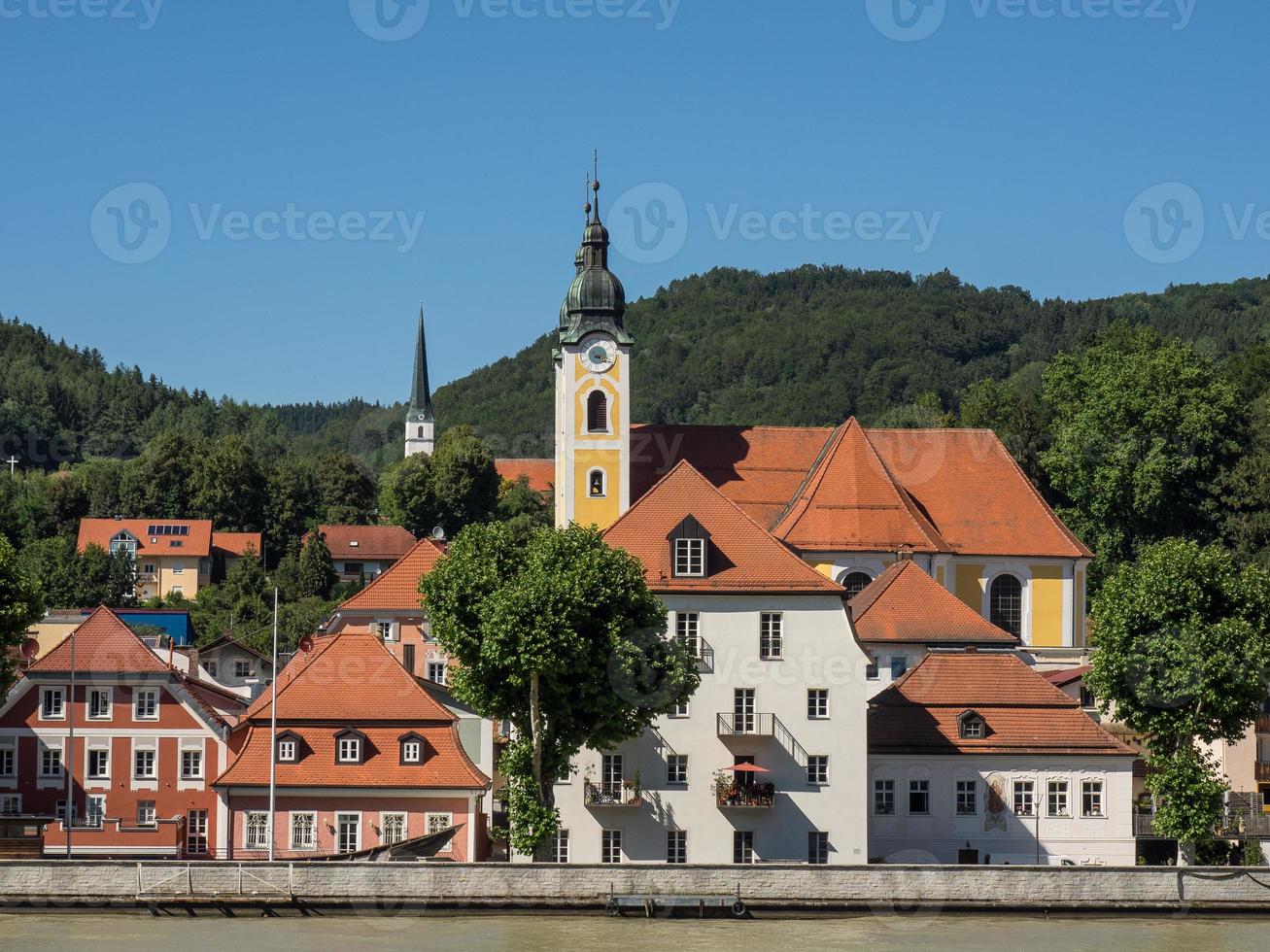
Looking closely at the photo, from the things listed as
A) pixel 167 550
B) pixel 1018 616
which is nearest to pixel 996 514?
pixel 1018 616

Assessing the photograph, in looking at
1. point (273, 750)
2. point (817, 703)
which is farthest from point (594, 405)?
point (273, 750)

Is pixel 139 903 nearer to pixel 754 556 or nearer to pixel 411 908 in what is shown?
pixel 411 908

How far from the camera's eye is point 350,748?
51.3m

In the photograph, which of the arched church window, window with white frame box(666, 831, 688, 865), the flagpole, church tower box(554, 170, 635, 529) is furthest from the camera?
church tower box(554, 170, 635, 529)

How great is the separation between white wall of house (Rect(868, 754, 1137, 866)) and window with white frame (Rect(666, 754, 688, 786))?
513 centimetres

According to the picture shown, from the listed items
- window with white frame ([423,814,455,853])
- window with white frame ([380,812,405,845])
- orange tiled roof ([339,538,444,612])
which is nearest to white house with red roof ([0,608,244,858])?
window with white frame ([380,812,405,845])

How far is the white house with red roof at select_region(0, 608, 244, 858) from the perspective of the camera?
5369cm

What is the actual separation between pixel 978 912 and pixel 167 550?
296 ft

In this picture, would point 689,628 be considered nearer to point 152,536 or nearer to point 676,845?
point 676,845

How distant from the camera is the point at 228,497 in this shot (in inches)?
5359

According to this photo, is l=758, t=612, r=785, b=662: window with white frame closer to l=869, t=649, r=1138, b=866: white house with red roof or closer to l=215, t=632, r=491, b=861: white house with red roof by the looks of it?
l=869, t=649, r=1138, b=866: white house with red roof

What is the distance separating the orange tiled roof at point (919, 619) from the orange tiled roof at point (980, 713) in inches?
333

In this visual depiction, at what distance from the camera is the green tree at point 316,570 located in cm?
11650

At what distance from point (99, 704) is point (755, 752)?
55.9 feet
